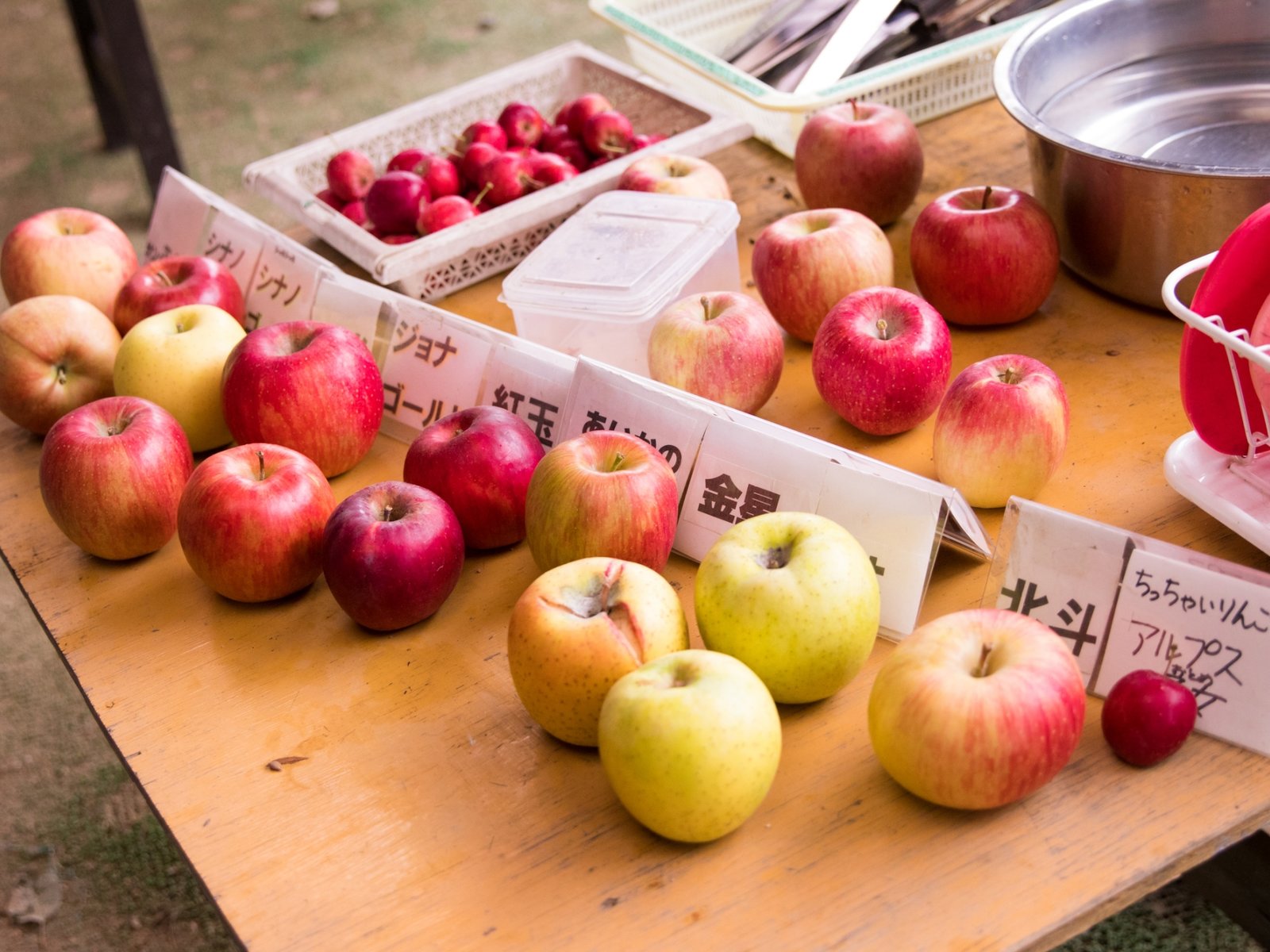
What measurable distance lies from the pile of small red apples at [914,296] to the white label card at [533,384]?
0.83 feet

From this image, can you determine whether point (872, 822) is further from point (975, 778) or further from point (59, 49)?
point (59, 49)

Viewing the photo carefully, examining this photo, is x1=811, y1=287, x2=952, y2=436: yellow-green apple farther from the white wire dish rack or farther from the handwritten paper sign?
the handwritten paper sign

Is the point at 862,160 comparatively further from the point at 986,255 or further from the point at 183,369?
the point at 183,369

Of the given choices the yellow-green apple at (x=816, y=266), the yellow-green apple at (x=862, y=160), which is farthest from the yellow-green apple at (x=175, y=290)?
the yellow-green apple at (x=862, y=160)

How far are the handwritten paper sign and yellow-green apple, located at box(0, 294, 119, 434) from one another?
1.03ft

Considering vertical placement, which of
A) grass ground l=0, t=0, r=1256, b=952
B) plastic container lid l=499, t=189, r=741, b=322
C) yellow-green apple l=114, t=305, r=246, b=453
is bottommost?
grass ground l=0, t=0, r=1256, b=952

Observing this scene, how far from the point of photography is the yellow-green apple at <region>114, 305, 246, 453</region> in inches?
49.6

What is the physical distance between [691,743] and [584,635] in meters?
0.13

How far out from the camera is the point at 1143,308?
1.32m

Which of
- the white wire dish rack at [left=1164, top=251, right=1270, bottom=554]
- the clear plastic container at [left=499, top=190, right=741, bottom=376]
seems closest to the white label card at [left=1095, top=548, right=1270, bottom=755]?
the white wire dish rack at [left=1164, top=251, right=1270, bottom=554]

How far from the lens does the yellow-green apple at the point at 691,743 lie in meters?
0.77

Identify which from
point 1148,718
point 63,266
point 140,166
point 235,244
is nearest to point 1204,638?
point 1148,718

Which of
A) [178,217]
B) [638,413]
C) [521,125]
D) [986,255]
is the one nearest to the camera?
[638,413]

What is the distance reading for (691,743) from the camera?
2.53ft
